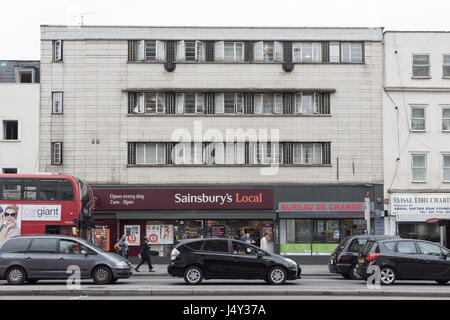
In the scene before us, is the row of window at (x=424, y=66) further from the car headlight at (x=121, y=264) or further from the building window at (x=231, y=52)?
the car headlight at (x=121, y=264)

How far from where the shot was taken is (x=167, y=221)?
35.5 m

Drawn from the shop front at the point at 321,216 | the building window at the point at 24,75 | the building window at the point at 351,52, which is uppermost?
the building window at the point at 351,52

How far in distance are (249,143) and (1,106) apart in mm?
14007

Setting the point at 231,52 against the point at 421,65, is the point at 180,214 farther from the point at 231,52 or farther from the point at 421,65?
the point at 421,65

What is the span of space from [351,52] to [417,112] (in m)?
5.00

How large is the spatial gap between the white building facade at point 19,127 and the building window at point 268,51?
12.4 meters

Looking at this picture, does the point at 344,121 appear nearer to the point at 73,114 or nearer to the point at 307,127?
the point at 307,127

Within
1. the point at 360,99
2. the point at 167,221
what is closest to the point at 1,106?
the point at 167,221

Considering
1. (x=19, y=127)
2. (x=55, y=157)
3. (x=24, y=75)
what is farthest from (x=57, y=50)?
(x=55, y=157)

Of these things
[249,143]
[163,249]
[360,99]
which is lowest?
[163,249]

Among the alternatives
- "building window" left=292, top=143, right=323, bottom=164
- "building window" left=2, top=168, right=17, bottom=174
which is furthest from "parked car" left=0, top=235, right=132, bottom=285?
"building window" left=292, top=143, right=323, bottom=164

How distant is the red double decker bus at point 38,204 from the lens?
26719 millimetres

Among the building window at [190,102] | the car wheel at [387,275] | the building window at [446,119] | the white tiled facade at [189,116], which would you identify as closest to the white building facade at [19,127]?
the white tiled facade at [189,116]

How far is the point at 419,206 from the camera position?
35500 millimetres
